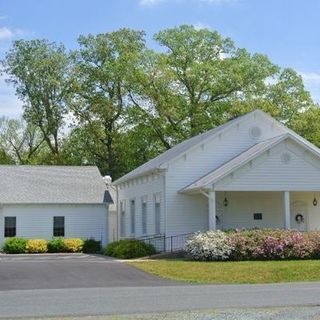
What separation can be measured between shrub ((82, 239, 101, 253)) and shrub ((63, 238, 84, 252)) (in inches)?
15.5

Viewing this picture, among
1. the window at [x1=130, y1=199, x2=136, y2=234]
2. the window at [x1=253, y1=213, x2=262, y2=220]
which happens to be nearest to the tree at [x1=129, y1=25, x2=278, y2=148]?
the window at [x1=130, y1=199, x2=136, y2=234]

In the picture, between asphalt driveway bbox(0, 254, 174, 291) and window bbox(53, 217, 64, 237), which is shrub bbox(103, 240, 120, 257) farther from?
asphalt driveway bbox(0, 254, 174, 291)

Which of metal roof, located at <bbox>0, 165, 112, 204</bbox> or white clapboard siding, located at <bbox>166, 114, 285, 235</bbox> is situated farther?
metal roof, located at <bbox>0, 165, 112, 204</bbox>

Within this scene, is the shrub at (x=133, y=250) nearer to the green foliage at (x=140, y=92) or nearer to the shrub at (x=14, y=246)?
the shrub at (x=14, y=246)

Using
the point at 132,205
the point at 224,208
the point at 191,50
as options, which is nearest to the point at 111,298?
the point at 224,208

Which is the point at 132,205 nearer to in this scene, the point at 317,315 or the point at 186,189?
the point at 186,189

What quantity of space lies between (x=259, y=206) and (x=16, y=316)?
76.4 ft

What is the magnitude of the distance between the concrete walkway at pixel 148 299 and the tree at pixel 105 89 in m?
40.7

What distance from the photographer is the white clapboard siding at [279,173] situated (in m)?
30.4

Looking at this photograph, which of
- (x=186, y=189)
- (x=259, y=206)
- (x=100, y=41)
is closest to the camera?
(x=186, y=189)

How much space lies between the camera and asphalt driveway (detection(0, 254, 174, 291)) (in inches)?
768

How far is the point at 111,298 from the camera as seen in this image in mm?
15508

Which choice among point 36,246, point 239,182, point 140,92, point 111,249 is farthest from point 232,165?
point 140,92

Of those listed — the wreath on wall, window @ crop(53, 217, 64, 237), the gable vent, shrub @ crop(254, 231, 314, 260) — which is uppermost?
the gable vent
